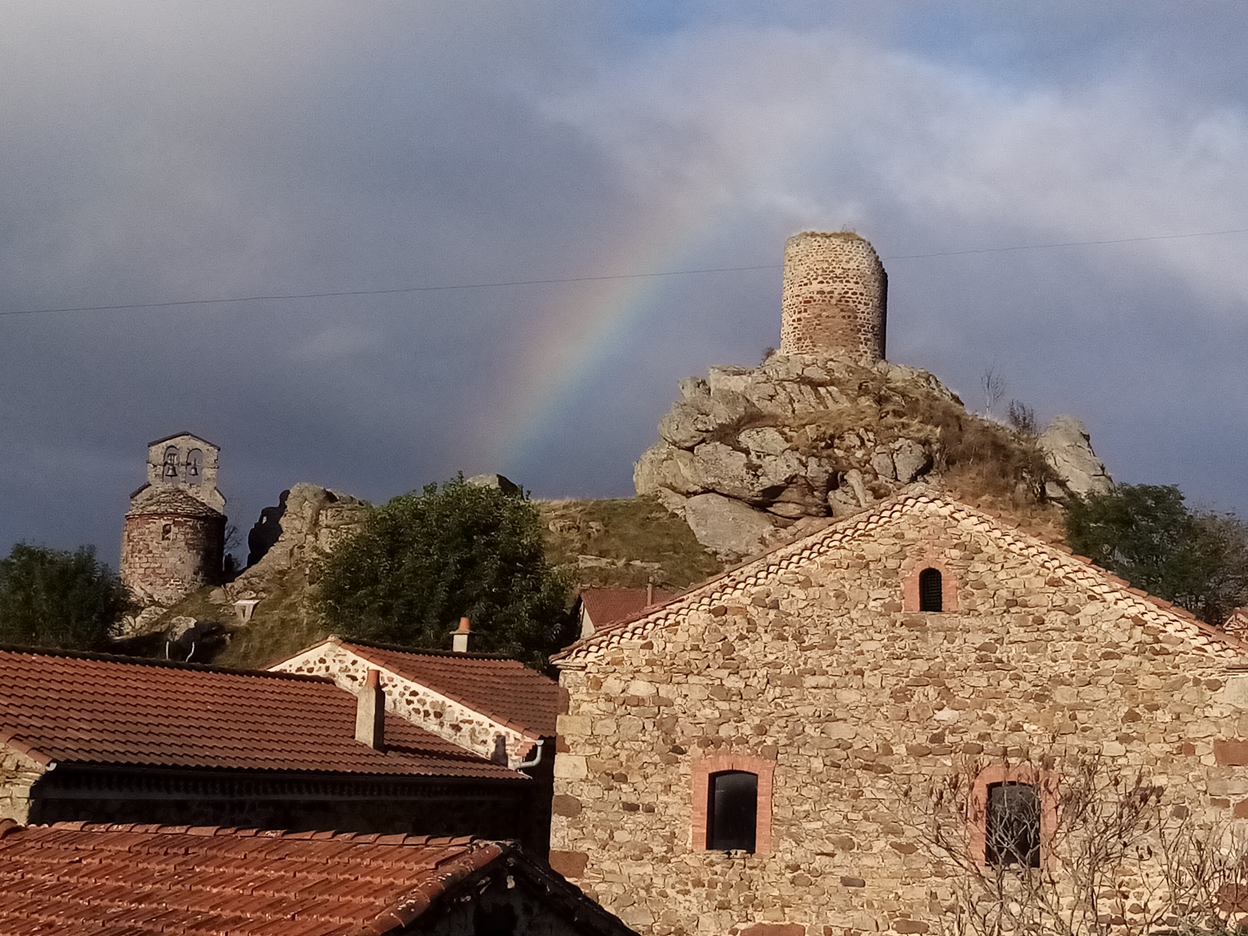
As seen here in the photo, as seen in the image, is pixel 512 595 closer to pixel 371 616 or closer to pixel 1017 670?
pixel 371 616

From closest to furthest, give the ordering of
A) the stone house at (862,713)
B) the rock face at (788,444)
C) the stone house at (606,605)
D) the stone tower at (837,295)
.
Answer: the stone house at (862,713) → the stone house at (606,605) → the rock face at (788,444) → the stone tower at (837,295)

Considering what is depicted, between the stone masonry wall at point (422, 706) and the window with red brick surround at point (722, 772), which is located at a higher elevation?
the stone masonry wall at point (422, 706)

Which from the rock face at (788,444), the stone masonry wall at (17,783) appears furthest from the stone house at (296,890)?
the rock face at (788,444)

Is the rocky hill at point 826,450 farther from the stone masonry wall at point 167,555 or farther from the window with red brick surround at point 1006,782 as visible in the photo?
the window with red brick surround at point 1006,782

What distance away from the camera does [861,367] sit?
205ft

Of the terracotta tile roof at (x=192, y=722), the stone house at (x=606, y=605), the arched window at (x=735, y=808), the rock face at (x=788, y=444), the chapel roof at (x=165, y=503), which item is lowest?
the arched window at (x=735, y=808)

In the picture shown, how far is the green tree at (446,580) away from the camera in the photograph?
136ft

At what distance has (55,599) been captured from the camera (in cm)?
5509

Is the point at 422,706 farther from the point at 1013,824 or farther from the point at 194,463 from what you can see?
the point at 194,463

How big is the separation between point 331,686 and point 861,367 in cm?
4402

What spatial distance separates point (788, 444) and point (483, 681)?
118 ft

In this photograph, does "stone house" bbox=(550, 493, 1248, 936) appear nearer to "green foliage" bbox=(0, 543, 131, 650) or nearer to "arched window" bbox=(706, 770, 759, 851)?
"arched window" bbox=(706, 770, 759, 851)

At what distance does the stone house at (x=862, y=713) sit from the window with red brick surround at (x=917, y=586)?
0.10 ft

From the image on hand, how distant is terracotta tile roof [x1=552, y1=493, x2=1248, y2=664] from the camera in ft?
54.7
